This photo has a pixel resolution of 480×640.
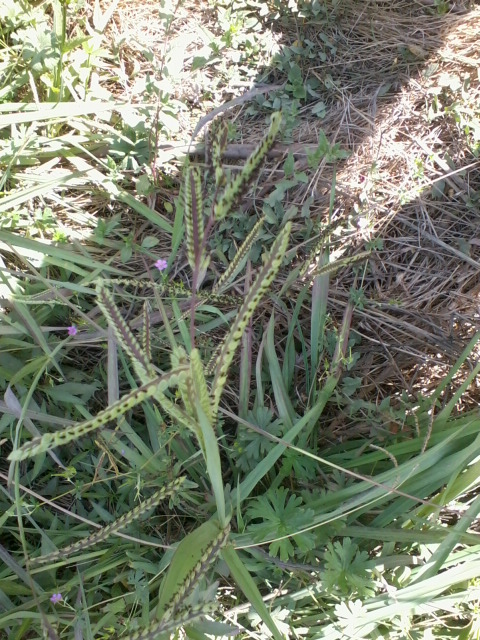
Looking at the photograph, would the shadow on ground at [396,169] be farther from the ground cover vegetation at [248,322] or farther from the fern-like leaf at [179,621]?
the fern-like leaf at [179,621]

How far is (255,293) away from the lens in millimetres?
800

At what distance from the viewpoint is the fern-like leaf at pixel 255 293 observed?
0.76 m

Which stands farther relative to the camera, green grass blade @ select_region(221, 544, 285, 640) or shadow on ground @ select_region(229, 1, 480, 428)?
shadow on ground @ select_region(229, 1, 480, 428)

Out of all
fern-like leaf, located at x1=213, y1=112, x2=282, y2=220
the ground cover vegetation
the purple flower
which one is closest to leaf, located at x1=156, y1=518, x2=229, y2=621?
the ground cover vegetation

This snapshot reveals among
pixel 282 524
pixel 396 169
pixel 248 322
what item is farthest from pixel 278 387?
pixel 396 169

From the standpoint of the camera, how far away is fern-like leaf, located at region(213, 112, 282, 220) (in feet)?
2.57

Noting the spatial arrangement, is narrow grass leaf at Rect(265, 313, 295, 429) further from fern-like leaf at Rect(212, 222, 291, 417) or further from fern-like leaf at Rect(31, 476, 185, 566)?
fern-like leaf at Rect(212, 222, 291, 417)

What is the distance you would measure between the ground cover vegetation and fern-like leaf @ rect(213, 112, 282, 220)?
0.26 ft

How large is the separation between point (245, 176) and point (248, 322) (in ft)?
1.42

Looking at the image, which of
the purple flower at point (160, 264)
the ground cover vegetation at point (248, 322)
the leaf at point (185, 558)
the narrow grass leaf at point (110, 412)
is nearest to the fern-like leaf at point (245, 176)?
the ground cover vegetation at point (248, 322)

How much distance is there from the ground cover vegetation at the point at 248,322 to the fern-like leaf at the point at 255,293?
0.03 meters

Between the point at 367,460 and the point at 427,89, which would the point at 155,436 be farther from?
the point at 427,89

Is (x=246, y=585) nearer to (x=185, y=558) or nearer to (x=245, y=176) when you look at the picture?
(x=185, y=558)

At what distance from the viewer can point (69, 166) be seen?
2148 millimetres
